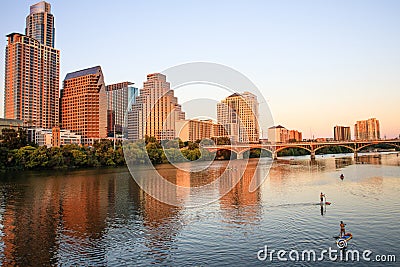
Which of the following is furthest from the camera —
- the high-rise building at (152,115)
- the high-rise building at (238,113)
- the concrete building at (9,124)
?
the concrete building at (9,124)

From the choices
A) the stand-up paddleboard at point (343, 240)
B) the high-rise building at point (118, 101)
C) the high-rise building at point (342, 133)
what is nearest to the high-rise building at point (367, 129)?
the high-rise building at point (342, 133)

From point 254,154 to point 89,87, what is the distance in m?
63.9

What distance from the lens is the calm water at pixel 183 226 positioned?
12398 mm

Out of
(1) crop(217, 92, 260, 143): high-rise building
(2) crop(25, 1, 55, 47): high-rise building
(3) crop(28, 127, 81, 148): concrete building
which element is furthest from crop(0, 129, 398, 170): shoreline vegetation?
(2) crop(25, 1, 55, 47): high-rise building

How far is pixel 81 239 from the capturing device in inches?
562

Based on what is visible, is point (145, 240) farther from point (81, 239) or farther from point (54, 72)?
point (54, 72)

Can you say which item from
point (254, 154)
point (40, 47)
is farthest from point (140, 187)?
point (40, 47)

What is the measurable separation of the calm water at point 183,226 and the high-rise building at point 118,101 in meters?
116

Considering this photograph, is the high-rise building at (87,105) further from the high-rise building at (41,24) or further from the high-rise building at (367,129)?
the high-rise building at (367,129)

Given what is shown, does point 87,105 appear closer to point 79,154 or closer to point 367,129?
point 79,154

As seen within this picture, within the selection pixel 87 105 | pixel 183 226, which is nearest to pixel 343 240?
pixel 183 226

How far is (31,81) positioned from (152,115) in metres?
77.9

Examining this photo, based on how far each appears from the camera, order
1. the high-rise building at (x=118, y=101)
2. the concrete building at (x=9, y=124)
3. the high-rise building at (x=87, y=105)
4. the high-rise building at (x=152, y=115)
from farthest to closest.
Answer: the high-rise building at (x=118, y=101) < the high-rise building at (x=87, y=105) < the concrete building at (x=9, y=124) < the high-rise building at (x=152, y=115)

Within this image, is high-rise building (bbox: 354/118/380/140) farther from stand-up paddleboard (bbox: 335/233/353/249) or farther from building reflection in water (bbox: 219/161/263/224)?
stand-up paddleboard (bbox: 335/233/353/249)
